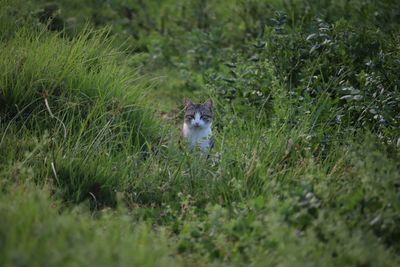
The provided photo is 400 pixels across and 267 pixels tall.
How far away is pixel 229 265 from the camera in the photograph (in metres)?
3.47

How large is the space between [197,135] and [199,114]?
207 millimetres

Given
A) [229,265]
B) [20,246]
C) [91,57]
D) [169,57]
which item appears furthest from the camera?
[169,57]

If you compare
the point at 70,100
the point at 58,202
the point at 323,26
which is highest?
the point at 323,26

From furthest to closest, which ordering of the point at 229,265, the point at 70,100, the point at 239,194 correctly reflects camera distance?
1. the point at 70,100
2. the point at 239,194
3. the point at 229,265

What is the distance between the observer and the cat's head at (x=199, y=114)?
18.2ft

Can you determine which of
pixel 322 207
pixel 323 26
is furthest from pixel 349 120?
pixel 322 207

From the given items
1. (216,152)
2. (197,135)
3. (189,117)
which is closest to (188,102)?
(189,117)

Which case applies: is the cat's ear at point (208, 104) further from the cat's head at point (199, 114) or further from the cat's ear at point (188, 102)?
the cat's ear at point (188, 102)

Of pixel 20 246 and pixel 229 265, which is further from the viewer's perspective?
pixel 229 265

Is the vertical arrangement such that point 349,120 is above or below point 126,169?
above

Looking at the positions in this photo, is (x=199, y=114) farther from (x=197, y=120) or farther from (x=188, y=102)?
(x=188, y=102)

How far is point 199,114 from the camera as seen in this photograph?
5.54 meters

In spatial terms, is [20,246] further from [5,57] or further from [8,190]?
[5,57]

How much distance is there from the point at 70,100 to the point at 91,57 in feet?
2.43
